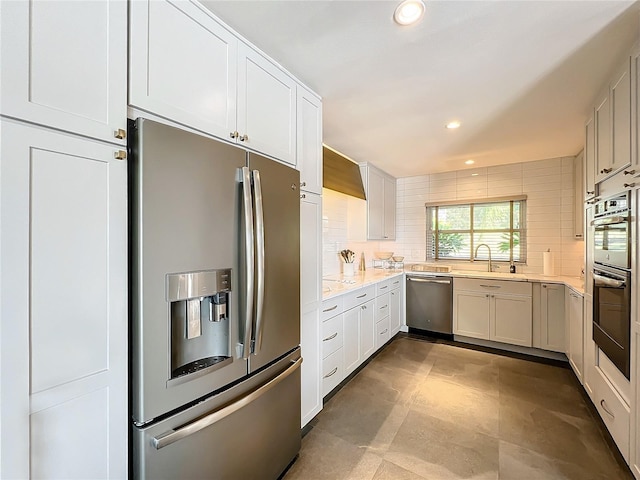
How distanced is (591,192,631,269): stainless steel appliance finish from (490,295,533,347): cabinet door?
1.44 metres

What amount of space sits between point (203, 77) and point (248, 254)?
799 mm

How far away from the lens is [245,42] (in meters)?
1.46

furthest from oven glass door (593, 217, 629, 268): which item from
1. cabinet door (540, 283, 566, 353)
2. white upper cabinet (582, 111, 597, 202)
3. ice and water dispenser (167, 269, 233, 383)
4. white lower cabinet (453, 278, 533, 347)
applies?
ice and water dispenser (167, 269, 233, 383)

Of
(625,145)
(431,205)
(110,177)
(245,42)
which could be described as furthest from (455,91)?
(431,205)

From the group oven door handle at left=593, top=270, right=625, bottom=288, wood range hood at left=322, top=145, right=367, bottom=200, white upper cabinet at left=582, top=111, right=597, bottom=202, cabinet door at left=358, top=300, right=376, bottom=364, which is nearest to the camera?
oven door handle at left=593, top=270, right=625, bottom=288

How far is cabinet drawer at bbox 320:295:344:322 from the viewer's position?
220 cm

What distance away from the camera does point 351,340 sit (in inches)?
107

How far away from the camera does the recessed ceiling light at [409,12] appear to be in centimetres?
124

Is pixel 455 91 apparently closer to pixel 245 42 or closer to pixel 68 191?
pixel 245 42

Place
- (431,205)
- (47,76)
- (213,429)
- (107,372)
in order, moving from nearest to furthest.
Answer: (47,76) → (107,372) → (213,429) → (431,205)

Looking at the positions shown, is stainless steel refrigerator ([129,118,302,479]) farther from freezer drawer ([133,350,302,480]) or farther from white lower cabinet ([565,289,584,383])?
white lower cabinet ([565,289,584,383])

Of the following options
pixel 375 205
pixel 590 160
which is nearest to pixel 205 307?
pixel 590 160

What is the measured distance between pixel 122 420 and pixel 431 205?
14.4 feet

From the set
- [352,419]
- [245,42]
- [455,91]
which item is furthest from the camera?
[352,419]
